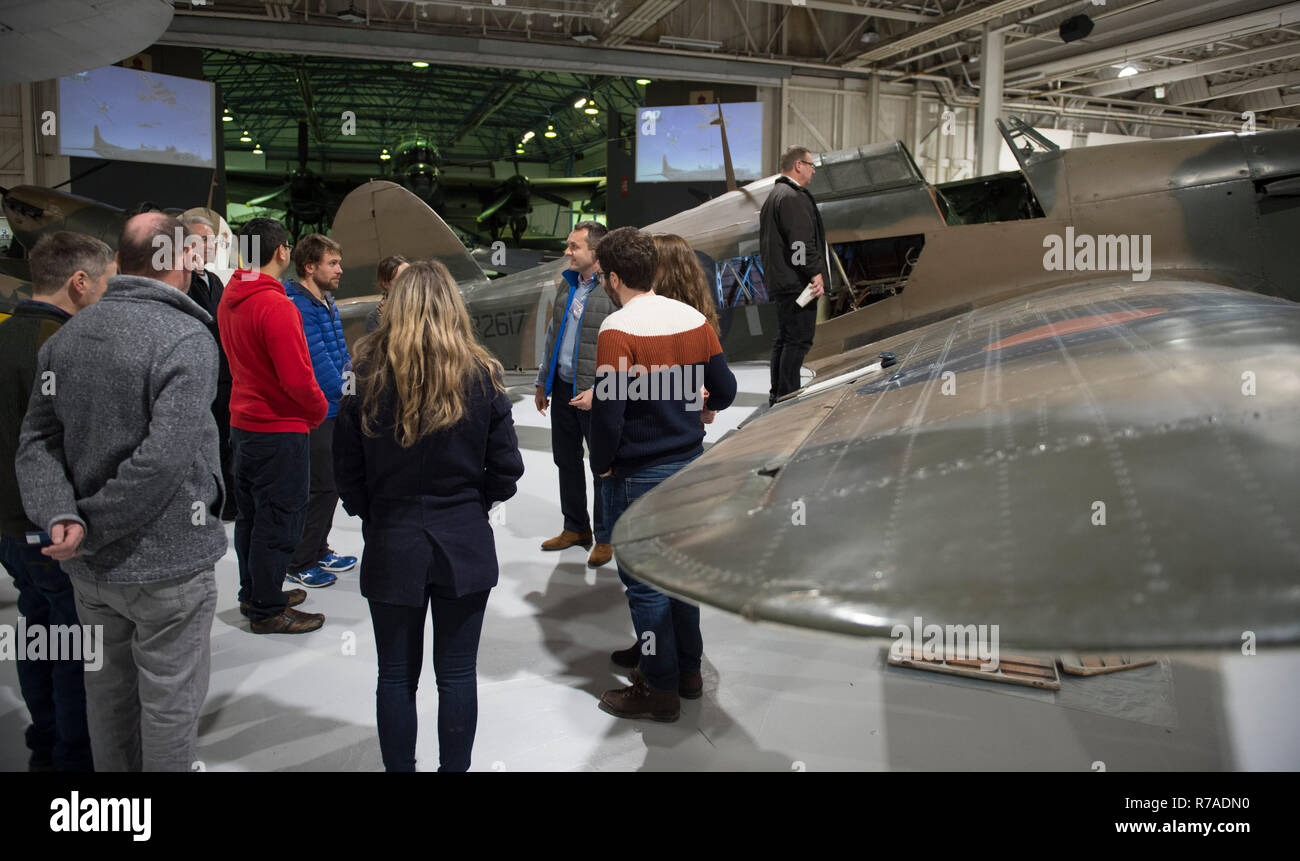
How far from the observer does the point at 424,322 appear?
2.12 m

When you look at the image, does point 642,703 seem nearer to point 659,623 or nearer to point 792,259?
point 659,623

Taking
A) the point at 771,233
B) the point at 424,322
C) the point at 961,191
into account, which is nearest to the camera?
the point at 424,322

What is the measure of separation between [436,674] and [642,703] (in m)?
0.83

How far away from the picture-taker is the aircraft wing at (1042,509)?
110 cm

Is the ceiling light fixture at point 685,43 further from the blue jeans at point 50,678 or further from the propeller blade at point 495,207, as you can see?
the blue jeans at point 50,678

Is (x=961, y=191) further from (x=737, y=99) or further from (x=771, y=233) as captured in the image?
(x=737, y=99)

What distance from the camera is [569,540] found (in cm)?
459

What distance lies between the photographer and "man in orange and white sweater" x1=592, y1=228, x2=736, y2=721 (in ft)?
8.55

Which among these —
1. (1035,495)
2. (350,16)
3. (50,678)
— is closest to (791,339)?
(1035,495)

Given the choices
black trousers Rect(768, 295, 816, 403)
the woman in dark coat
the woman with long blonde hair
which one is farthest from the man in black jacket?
the woman in dark coat

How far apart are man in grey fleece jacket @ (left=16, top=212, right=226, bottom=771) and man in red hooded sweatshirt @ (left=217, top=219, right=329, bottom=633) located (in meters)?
1.09

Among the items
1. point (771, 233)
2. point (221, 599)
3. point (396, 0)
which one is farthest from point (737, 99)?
point (221, 599)

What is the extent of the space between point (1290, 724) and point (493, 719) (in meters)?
2.67
